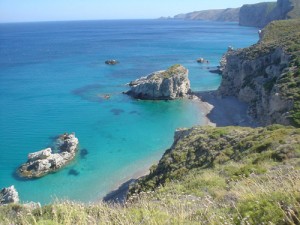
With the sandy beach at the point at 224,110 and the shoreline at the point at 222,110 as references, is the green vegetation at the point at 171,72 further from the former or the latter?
the sandy beach at the point at 224,110

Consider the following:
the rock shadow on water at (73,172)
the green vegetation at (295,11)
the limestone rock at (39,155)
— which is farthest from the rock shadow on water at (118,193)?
the green vegetation at (295,11)

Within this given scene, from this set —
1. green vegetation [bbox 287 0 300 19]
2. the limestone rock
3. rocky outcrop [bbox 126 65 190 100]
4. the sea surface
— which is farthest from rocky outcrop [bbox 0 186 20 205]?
green vegetation [bbox 287 0 300 19]

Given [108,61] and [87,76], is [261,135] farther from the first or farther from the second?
[108,61]

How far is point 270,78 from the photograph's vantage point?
5203 cm

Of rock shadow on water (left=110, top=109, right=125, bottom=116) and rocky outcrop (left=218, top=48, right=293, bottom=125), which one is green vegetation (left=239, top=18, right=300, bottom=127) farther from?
rock shadow on water (left=110, top=109, right=125, bottom=116)

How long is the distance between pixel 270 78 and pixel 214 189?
144 ft

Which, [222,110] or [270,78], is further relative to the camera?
[222,110]

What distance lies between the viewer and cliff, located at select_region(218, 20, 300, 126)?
39.2m

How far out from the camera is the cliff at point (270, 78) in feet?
128

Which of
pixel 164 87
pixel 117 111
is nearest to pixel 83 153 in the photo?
pixel 117 111

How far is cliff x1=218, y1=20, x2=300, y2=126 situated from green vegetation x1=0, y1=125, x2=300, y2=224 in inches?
518

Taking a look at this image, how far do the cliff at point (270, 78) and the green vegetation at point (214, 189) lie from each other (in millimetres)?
13152

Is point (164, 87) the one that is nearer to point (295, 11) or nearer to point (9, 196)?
point (9, 196)

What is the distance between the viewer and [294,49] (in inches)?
2026
